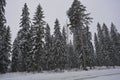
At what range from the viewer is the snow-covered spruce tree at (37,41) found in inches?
1145

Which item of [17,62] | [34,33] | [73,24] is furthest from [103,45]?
[17,62]

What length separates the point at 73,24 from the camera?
2700 centimetres

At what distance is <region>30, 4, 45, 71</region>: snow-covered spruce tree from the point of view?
95.5ft

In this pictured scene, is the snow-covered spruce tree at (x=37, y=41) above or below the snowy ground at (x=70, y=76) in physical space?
above

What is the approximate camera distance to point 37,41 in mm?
29891

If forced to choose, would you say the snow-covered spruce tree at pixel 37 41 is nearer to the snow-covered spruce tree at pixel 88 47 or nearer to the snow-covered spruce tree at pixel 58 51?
the snow-covered spruce tree at pixel 58 51

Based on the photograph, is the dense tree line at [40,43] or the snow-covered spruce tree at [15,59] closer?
the dense tree line at [40,43]

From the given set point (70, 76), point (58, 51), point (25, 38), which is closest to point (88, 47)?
point (58, 51)

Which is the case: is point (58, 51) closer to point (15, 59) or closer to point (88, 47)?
point (88, 47)

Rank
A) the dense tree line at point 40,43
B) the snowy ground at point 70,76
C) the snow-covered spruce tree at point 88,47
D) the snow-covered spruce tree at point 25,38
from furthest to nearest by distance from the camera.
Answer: the snow-covered spruce tree at point 88,47
the snow-covered spruce tree at point 25,38
the dense tree line at point 40,43
the snowy ground at point 70,76

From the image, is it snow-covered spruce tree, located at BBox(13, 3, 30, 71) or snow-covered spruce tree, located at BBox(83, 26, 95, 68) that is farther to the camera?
snow-covered spruce tree, located at BBox(83, 26, 95, 68)

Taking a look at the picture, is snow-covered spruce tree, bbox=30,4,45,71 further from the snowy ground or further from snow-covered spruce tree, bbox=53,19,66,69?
the snowy ground

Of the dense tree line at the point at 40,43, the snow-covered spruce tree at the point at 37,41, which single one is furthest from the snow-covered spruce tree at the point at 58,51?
the snow-covered spruce tree at the point at 37,41

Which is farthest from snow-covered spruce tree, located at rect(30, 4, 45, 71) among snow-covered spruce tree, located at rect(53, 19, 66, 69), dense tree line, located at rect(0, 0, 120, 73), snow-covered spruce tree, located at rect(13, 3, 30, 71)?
snow-covered spruce tree, located at rect(53, 19, 66, 69)
